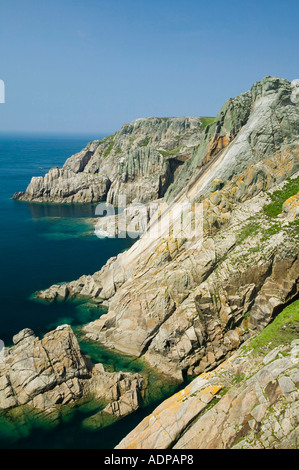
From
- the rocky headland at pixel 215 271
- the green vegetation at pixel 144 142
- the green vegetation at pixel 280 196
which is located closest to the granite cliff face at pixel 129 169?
the green vegetation at pixel 144 142

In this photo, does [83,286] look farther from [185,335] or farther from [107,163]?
[107,163]

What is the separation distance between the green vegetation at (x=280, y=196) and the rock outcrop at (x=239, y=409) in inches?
629

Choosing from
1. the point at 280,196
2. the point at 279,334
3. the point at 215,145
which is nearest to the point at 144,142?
the point at 215,145

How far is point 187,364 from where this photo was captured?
41.0m

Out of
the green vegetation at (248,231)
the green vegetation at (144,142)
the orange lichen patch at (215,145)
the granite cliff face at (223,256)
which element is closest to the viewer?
the granite cliff face at (223,256)

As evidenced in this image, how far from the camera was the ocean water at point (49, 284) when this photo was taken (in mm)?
32588

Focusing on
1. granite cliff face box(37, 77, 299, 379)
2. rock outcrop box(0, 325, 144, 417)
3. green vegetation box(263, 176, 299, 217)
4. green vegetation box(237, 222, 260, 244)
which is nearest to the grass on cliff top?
granite cliff face box(37, 77, 299, 379)

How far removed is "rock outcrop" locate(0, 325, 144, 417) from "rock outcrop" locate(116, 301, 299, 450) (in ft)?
28.5

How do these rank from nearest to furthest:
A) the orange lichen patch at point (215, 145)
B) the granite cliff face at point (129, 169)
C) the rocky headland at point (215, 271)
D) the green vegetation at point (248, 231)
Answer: the rocky headland at point (215, 271), the green vegetation at point (248, 231), the orange lichen patch at point (215, 145), the granite cliff face at point (129, 169)

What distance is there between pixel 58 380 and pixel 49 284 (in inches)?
1105

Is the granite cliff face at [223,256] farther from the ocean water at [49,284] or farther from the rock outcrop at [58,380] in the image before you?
the rock outcrop at [58,380]

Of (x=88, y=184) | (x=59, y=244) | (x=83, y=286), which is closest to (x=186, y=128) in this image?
(x=88, y=184)

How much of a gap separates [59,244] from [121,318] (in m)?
44.5

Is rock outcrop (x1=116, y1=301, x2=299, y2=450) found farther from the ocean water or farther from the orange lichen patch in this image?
the orange lichen patch
